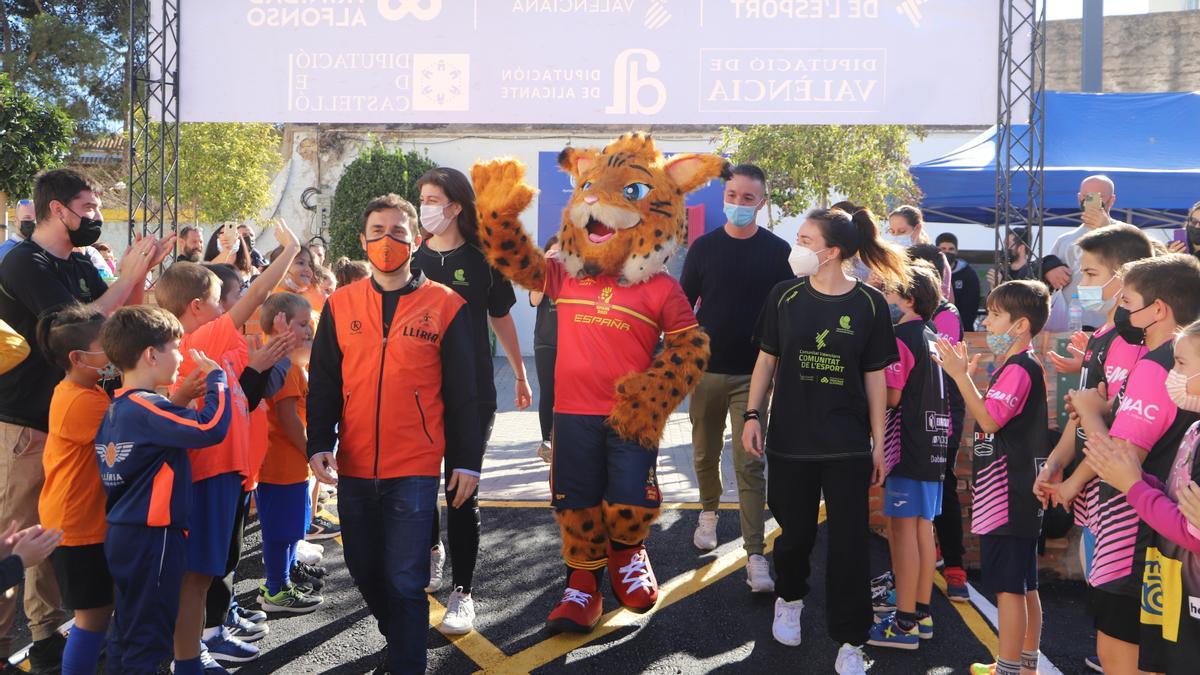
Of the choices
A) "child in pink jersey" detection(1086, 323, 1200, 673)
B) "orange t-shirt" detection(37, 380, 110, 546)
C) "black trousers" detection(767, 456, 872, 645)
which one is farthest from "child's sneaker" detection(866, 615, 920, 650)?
"orange t-shirt" detection(37, 380, 110, 546)

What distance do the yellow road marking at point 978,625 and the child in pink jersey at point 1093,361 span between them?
990 mm

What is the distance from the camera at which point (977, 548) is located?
5461 mm

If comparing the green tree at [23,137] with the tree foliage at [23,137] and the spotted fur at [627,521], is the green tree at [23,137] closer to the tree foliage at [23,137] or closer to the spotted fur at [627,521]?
the tree foliage at [23,137]

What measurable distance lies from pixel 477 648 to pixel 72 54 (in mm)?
20095

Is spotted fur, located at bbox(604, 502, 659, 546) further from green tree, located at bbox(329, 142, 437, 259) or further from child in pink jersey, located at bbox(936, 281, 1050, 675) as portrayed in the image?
green tree, located at bbox(329, 142, 437, 259)

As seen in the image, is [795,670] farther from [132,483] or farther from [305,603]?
[132,483]

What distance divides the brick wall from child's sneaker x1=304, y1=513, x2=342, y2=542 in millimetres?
3458

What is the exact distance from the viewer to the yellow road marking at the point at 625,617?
4121 mm

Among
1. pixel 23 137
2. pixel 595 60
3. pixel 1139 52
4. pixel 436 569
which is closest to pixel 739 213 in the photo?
pixel 436 569

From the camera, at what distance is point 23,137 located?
40.5 feet

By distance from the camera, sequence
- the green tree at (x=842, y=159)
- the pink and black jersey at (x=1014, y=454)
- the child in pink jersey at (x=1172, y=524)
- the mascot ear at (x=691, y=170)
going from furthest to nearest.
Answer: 1. the green tree at (x=842, y=159)
2. the mascot ear at (x=691, y=170)
3. the pink and black jersey at (x=1014, y=454)
4. the child in pink jersey at (x=1172, y=524)

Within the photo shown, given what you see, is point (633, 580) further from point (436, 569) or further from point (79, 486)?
point (79, 486)

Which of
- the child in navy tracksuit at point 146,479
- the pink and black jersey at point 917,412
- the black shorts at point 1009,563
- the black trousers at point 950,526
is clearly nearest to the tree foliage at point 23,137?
the child in navy tracksuit at point 146,479

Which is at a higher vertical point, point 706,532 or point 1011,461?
point 1011,461
